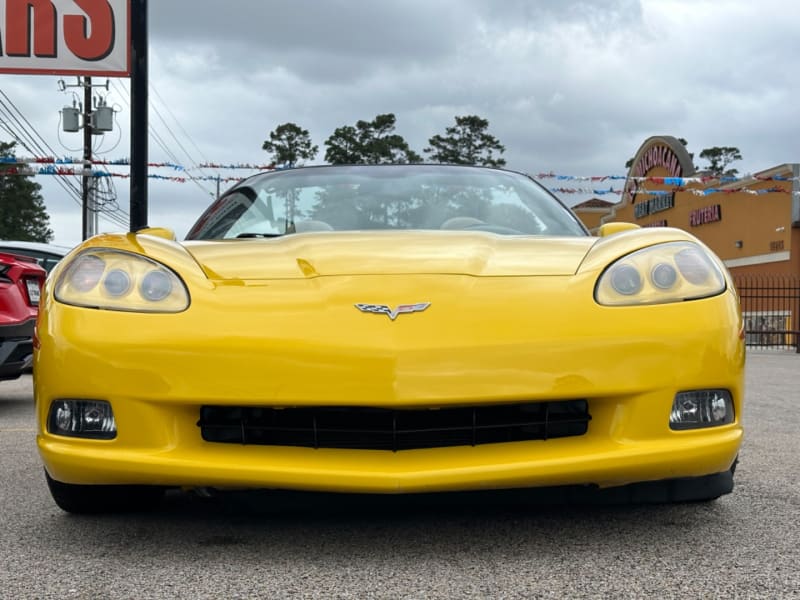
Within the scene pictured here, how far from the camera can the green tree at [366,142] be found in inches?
2058

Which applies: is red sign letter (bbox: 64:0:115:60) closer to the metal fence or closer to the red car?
the red car

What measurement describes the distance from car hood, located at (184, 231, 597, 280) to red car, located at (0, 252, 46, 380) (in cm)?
349

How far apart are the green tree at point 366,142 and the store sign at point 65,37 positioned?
43.1m

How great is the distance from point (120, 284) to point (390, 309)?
767 millimetres

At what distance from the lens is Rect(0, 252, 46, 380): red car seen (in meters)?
5.88

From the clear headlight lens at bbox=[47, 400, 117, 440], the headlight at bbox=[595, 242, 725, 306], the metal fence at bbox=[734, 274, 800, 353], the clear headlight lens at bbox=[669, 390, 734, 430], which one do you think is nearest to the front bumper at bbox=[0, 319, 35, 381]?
the clear headlight lens at bbox=[47, 400, 117, 440]

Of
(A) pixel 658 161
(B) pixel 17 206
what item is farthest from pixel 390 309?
(B) pixel 17 206

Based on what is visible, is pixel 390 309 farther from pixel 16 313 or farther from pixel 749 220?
pixel 749 220

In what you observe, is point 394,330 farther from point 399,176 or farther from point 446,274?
point 399,176

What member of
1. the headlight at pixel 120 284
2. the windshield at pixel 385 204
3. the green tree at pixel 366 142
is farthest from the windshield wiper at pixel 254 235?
the green tree at pixel 366 142

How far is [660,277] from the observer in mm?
2529

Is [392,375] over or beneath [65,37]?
beneath

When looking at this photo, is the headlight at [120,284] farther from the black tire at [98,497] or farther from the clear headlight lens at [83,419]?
the black tire at [98,497]

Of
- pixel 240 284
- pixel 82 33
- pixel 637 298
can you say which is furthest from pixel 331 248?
pixel 82 33
